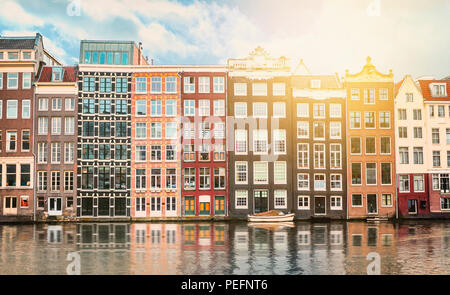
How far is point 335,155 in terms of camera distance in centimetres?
6431

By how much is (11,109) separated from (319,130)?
146 feet

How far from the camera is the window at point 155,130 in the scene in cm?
6419

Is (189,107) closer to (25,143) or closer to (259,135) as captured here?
(259,135)

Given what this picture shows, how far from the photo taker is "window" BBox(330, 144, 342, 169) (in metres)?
64.2

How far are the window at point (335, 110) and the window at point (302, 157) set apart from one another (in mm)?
6353

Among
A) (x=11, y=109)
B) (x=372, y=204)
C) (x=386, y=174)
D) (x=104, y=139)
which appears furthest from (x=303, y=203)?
(x=11, y=109)

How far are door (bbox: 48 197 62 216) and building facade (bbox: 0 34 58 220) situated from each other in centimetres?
338

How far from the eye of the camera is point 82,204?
62.2 meters

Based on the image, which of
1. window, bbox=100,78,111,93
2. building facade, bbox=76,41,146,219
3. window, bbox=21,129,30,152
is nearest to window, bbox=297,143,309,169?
building facade, bbox=76,41,146,219

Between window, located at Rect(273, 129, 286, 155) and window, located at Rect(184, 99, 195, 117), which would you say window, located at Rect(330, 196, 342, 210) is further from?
window, located at Rect(184, 99, 195, 117)
